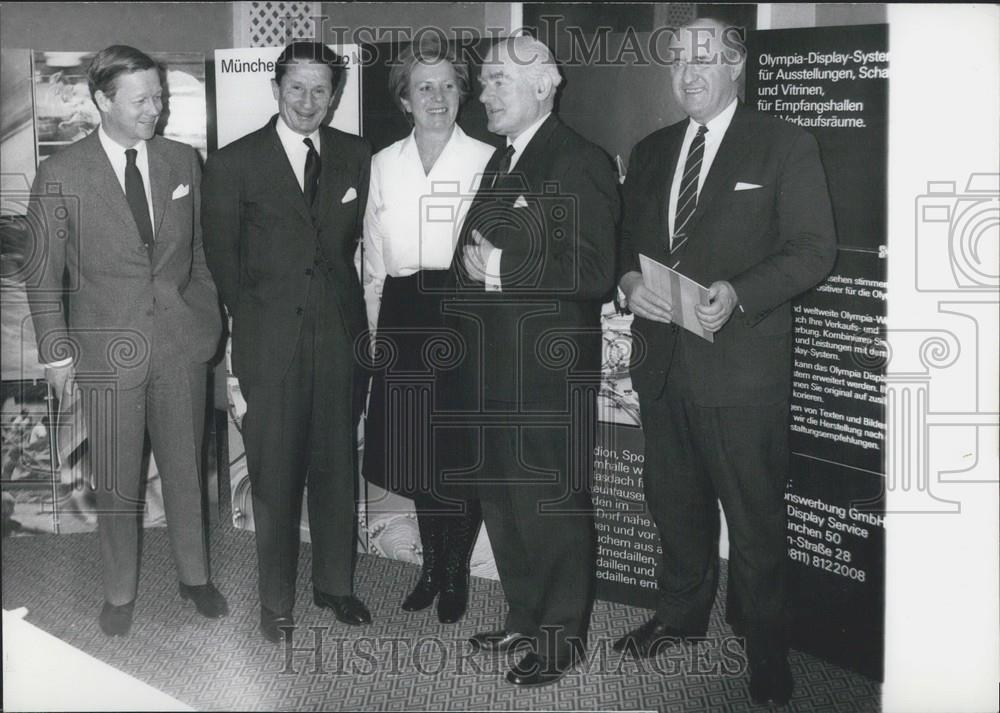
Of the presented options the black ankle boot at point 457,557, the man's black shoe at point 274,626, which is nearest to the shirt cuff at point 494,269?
the black ankle boot at point 457,557

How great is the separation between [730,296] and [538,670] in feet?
3.78

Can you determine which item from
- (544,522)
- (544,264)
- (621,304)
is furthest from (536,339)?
(544,522)

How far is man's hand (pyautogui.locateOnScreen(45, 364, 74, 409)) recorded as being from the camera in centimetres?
283

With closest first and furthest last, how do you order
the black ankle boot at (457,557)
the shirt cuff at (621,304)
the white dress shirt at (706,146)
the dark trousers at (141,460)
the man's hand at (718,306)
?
the man's hand at (718,306) → the white dress shirt at (706,146) → the dark trousers at (141,460) → the shirt cuff at (621,304) → the black ankle boot at (457,557)

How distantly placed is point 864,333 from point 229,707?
1.97 metres

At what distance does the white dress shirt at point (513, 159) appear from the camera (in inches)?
106

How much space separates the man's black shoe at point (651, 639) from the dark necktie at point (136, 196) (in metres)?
1.75

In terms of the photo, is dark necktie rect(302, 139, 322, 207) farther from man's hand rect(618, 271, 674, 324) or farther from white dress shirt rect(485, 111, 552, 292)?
man's hand rect(618, 271, 674, 324)

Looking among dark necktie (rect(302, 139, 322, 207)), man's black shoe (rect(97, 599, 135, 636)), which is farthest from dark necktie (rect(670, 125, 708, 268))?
man's black shoe (rect(97, 599, 135, 636))

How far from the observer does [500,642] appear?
2922 millimetres

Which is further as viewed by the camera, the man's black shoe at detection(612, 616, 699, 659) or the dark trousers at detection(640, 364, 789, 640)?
the man's black shoe at detection(612, 616, 699, 659)

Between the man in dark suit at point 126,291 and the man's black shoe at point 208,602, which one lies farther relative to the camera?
the man's black shoe at point 208,602

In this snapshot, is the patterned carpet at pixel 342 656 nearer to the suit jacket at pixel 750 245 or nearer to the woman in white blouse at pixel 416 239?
the woman in white blouse at pixel 416 239

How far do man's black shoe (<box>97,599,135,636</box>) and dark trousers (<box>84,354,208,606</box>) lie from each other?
0.02 meters
